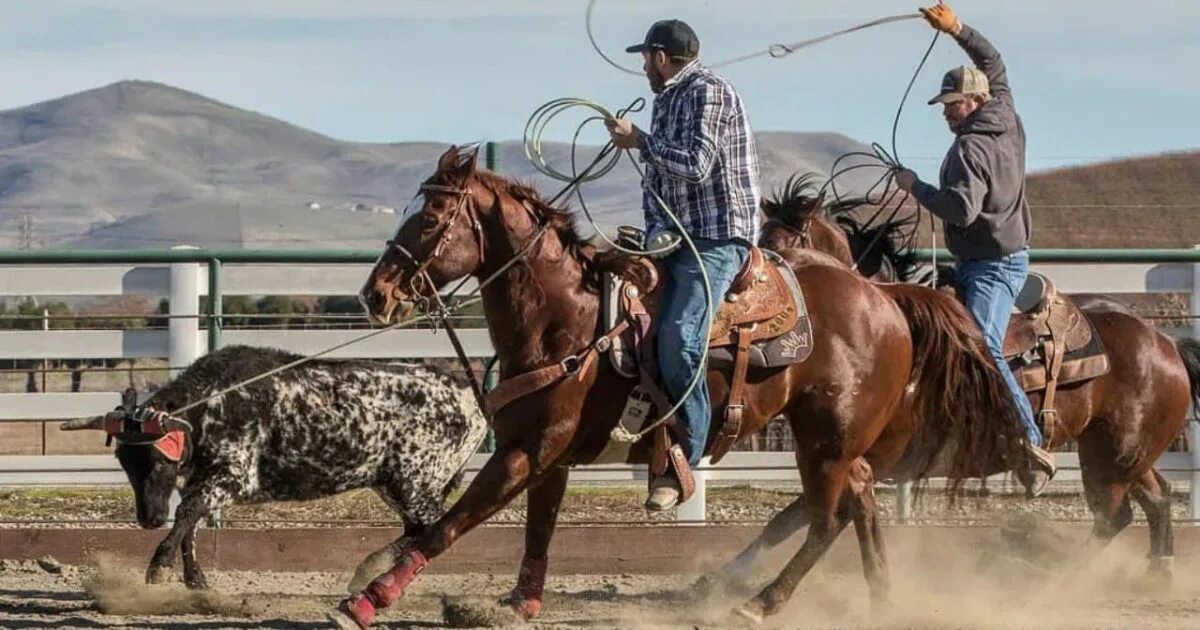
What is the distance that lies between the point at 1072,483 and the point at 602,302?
4993 mm

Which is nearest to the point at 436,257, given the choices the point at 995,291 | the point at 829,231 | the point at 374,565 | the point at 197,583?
the point at 374,565

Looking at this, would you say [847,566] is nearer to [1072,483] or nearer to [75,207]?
[1072,483]

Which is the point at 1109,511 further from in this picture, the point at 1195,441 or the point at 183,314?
the point at 183,314

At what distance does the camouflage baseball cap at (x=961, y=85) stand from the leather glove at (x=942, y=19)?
0.32m

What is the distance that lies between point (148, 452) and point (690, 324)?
9.49ft

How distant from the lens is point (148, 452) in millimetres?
8523

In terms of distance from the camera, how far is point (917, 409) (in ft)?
26.5

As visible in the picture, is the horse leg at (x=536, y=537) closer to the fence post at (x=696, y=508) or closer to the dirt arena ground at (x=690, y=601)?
the dirt arena ground at (x=690, y=601)

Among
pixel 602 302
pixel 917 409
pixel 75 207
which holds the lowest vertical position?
pixel 75 207

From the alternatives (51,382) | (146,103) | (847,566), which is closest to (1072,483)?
(847,566)

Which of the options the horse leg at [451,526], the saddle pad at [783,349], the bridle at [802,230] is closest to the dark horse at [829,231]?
the bridle at [802,230]

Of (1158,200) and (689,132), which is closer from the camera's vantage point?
(689,132)

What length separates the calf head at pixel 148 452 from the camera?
8.49 metres

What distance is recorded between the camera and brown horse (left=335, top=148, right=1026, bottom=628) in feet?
22.6
